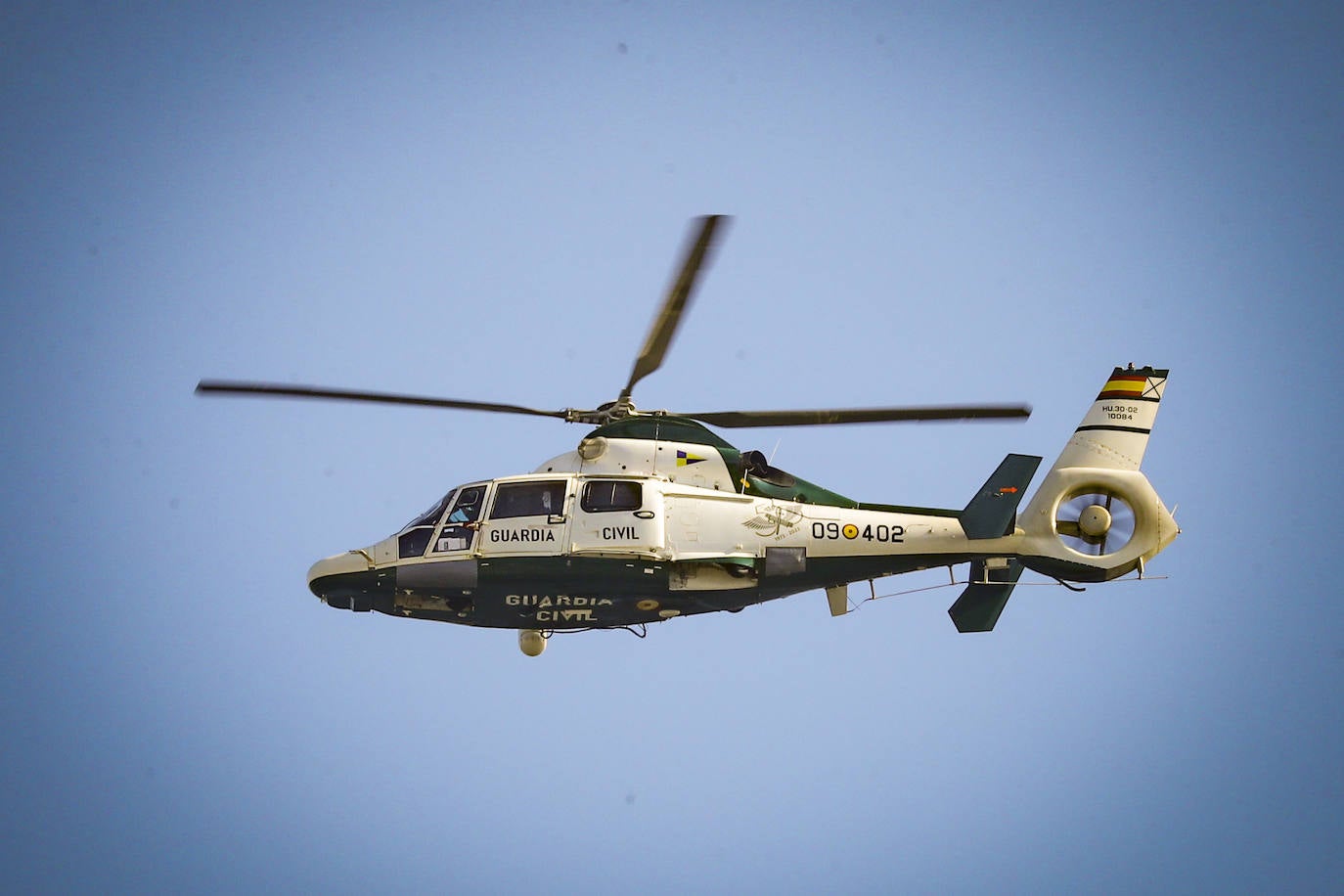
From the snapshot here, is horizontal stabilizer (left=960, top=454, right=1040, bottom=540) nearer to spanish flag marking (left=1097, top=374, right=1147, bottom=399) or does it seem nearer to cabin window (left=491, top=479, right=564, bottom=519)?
Answer: spanish flag marking (left=1097, top=374, right=1147, bottom=399)

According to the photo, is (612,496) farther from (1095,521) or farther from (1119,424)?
(1119,424)

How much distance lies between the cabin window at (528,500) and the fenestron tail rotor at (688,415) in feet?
3.26

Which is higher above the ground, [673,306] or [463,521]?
[673,306]

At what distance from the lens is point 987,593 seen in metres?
19.6

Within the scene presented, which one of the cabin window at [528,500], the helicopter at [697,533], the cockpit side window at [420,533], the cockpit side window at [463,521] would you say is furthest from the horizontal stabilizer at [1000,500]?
the cockpit side window at [420,533]

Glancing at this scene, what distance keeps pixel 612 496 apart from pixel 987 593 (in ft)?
16.2

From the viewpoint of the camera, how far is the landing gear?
20719mm

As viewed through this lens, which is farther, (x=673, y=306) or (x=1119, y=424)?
(x=1119, y=424)

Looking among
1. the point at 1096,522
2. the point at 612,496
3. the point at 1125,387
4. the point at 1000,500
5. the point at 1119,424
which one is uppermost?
the point at 1125,387

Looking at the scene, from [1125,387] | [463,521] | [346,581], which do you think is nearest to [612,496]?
[463,521]

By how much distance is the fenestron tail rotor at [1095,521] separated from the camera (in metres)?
19.6

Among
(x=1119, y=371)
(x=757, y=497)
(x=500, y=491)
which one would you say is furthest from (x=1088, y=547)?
(x=500, y=491)

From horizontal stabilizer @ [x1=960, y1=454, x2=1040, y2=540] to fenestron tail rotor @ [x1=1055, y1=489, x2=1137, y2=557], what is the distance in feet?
2.61

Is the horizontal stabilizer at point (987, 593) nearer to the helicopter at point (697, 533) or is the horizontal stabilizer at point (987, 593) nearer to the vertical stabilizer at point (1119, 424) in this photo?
the helicopter at point (697, 533)
